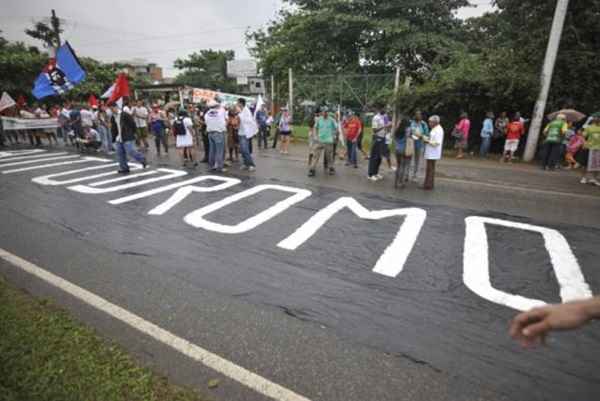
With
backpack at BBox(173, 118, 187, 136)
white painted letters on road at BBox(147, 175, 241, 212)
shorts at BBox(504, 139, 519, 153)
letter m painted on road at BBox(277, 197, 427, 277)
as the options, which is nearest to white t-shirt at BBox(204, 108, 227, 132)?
white painted letters on road at BBox(147, 175, 241, 212)

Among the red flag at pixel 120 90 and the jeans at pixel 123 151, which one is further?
the red flag at pixel 120 90

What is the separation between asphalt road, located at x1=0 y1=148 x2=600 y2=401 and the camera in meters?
2.52

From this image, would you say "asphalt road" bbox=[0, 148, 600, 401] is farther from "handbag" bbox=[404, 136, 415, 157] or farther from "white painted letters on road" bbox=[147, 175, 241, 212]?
"handbag" bbox=[404, 136, 415, 157]

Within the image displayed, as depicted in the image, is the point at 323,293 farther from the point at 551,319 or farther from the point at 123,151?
the point at 123,151

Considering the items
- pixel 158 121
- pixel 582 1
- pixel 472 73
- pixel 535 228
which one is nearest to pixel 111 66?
pixel 158 121

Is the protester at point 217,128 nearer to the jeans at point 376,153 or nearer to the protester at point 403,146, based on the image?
the jeans at point 376,153

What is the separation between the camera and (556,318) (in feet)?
5.04

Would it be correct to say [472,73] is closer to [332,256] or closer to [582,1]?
[582,1]

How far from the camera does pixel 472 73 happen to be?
43.0ft

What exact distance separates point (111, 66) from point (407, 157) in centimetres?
2943

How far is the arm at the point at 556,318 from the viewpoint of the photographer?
4.91 feet

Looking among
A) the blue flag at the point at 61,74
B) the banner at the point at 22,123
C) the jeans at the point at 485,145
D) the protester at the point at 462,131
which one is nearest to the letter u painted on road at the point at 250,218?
the protester at the point at 462,131

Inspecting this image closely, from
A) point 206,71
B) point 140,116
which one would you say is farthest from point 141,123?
point 206,71

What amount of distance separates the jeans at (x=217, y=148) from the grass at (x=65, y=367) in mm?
6586
